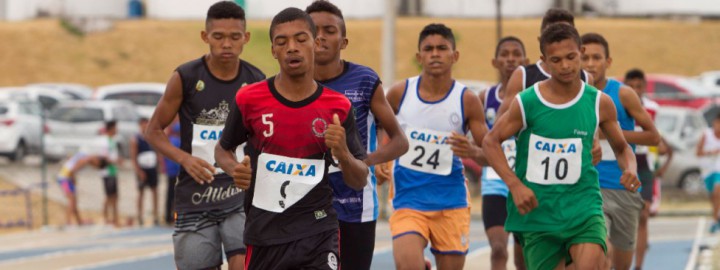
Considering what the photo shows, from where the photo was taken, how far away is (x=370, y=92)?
8.05 m

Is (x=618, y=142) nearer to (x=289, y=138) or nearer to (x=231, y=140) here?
(x=289, y=138)

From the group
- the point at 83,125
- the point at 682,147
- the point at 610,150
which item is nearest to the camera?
the point at 610,150

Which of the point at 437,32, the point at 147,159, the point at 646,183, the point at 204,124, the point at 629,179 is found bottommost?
the point at 147,159

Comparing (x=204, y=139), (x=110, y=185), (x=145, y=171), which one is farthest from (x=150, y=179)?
(x=204, y=139)

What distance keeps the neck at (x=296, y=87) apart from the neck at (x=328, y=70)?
4.13ft

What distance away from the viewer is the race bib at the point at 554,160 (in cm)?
789

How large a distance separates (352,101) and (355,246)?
32.1 inches

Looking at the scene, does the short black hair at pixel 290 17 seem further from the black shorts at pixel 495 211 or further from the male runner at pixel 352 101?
the black shorts at pixel 495 211

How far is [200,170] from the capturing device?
817 cm

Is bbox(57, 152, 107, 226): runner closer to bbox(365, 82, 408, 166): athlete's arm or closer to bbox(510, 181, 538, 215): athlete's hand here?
bbox(365, 82, 408, 166): athlete's arm

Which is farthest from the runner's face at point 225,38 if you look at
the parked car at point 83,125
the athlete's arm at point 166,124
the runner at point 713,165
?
the parked car at point 83,125

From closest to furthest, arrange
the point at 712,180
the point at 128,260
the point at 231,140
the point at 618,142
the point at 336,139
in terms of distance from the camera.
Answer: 1. the point at 336,139
2. the point at 231,140
3. the point at 618,142
4. the point at 128,260
5. the point at 712,180

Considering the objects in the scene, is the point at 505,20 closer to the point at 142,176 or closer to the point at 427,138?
the point at 142,176

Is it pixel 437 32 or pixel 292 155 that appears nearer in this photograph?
pixel 292 155
